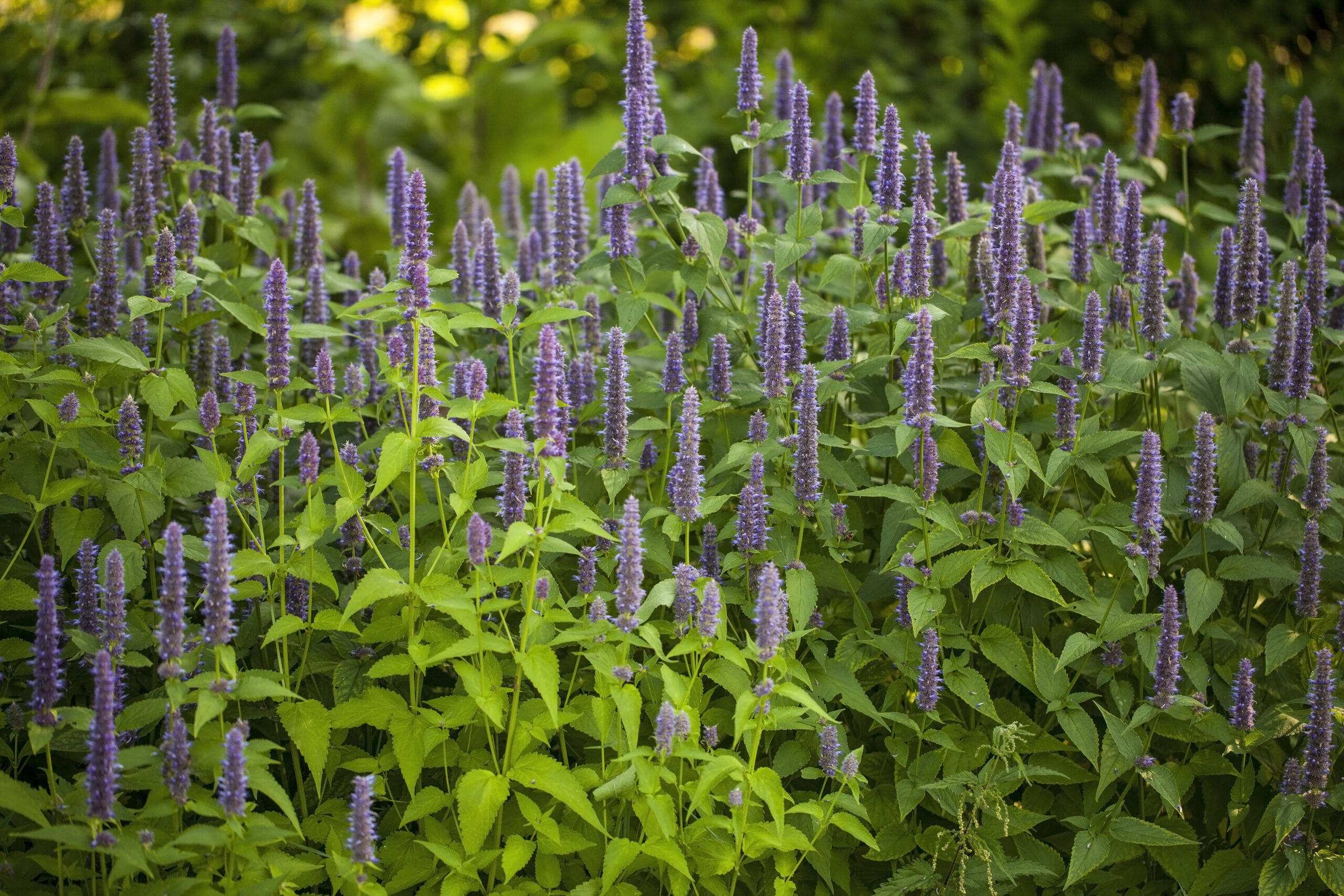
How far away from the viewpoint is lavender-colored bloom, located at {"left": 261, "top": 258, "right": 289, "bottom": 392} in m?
2.98

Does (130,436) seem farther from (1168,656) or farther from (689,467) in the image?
(1168,656)

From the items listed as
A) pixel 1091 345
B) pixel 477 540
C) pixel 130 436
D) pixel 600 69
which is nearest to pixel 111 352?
pixel 130 436

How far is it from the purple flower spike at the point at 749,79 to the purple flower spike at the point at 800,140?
0.13 m

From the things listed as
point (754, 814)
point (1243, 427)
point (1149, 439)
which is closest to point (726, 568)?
point (754, 814)

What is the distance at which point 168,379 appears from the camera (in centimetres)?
321

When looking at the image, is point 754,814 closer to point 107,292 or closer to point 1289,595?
point 1289,595

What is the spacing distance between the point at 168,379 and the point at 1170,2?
8657mm

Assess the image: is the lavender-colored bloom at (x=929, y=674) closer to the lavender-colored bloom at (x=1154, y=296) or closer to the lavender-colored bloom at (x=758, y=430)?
the lavender-colored bloom at (x=758, y=430)

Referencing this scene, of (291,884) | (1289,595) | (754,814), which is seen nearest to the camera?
(291,884)

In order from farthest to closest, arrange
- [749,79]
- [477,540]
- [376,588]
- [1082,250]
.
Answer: [1082,250] → [749,79] → [376,588] → [477,540]

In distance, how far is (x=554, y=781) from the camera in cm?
271

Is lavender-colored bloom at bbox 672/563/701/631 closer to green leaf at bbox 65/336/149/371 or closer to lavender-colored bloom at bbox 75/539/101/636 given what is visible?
lavender-colored bloom at bbox 75/539/101/636

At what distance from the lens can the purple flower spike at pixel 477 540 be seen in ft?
8.44

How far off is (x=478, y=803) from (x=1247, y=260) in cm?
266
